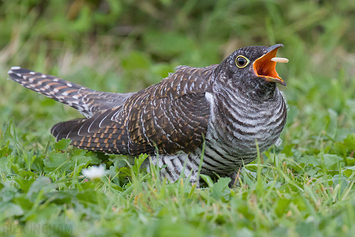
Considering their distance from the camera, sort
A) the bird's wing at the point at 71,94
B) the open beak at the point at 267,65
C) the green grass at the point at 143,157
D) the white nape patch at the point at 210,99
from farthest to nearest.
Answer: the bird's wing at the point at 71,94 < the white nape patch at the point at 210,99 < the open beak at the point at 267,65 < the green grass at the point at 143,157

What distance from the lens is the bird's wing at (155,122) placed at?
281cm

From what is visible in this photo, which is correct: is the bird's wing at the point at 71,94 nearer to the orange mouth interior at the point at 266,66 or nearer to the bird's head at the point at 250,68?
the bird's head at the point at 250,68

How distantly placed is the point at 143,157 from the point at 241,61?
0.92 meters

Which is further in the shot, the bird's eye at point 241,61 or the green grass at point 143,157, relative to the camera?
the bird's eye at point 241,61

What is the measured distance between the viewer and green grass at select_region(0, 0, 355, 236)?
6.63 ft

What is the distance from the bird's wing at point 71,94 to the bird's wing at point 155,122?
0.25 m

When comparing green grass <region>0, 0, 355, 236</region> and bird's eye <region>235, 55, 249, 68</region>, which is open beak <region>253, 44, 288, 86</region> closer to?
bird's eye <region>235, 55, 249, 68</region>

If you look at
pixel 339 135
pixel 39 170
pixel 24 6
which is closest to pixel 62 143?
pixel 39 170

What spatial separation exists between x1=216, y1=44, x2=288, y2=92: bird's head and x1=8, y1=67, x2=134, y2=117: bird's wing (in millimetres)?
1225

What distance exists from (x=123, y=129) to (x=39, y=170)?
70 centimetres

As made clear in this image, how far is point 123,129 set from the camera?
3.23 metres

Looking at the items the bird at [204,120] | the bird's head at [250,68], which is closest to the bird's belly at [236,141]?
the bird at [204,120]

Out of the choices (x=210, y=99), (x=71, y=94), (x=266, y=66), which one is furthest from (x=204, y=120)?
(x=71, y=94)

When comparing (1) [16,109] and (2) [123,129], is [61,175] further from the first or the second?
(1) [16,109]
